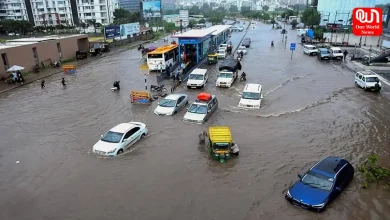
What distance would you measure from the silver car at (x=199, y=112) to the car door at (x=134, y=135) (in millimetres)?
3719

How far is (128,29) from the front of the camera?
64.0m

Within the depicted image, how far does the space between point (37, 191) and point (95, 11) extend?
10392cm

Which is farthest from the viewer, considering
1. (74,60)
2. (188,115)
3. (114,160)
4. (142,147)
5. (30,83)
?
(74,60)

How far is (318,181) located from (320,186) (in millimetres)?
225

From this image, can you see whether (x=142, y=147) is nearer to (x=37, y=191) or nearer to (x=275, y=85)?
(x=37, y=191)

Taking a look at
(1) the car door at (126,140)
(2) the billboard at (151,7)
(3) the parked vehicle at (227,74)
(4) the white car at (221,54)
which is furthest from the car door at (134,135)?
(2) the billboard at (151,7)

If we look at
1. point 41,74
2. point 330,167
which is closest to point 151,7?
point 41,74

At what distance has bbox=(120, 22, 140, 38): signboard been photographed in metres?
61.2

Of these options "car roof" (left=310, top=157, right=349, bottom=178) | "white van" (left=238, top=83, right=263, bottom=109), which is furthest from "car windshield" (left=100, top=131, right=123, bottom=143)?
"white van" (left=238, top=83, right=263, bottom=109)

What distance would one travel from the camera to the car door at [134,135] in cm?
1655

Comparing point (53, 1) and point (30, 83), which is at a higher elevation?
point (53, 1)

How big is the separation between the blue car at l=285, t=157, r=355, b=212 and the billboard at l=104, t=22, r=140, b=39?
175ft

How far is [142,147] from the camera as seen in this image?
16578 millimetres

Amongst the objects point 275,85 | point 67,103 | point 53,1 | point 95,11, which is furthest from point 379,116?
point 53,1
